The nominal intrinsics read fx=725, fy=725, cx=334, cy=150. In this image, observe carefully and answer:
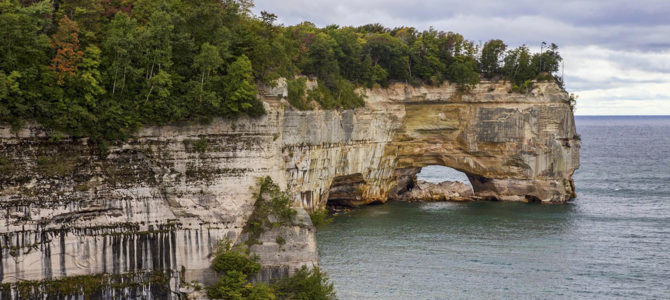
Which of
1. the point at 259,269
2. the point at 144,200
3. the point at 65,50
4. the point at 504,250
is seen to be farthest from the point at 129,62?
the point at 504,250

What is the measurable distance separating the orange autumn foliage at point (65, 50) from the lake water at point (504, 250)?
17609mm

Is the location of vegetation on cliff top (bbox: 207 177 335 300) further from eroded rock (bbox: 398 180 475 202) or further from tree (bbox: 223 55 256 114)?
eroded rock (bbox: 398 180 475 202)

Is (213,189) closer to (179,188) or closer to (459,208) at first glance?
(179,188)

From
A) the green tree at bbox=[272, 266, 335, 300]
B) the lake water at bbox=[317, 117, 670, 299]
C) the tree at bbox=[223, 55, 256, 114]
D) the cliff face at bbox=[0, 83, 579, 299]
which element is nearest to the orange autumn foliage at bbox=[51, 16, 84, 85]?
the cliff face at bbox=[0, 83, 579, 299]

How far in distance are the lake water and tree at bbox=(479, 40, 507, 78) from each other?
12916 mm

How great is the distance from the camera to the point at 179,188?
114 ft

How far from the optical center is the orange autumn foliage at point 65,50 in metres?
33.1

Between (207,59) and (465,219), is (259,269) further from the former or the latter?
(465,219)

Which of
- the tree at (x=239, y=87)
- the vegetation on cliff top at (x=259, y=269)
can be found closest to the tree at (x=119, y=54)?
the tree at (x=239, y=87)

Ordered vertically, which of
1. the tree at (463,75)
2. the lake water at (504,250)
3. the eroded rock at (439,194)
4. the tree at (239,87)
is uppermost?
the tree at (463,75)

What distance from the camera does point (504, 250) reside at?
48.8 m

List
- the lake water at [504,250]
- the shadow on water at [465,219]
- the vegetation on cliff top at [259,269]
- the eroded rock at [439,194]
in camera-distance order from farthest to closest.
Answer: the eroded rock at [439,194], the shadow on water at [465,219], the lake water at [504,250], the vegetation on cliff top at [259,269]

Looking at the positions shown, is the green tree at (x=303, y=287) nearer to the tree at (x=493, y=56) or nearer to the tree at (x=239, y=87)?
the tree at (x=239, y=87)

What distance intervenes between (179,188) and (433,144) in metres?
38.4
